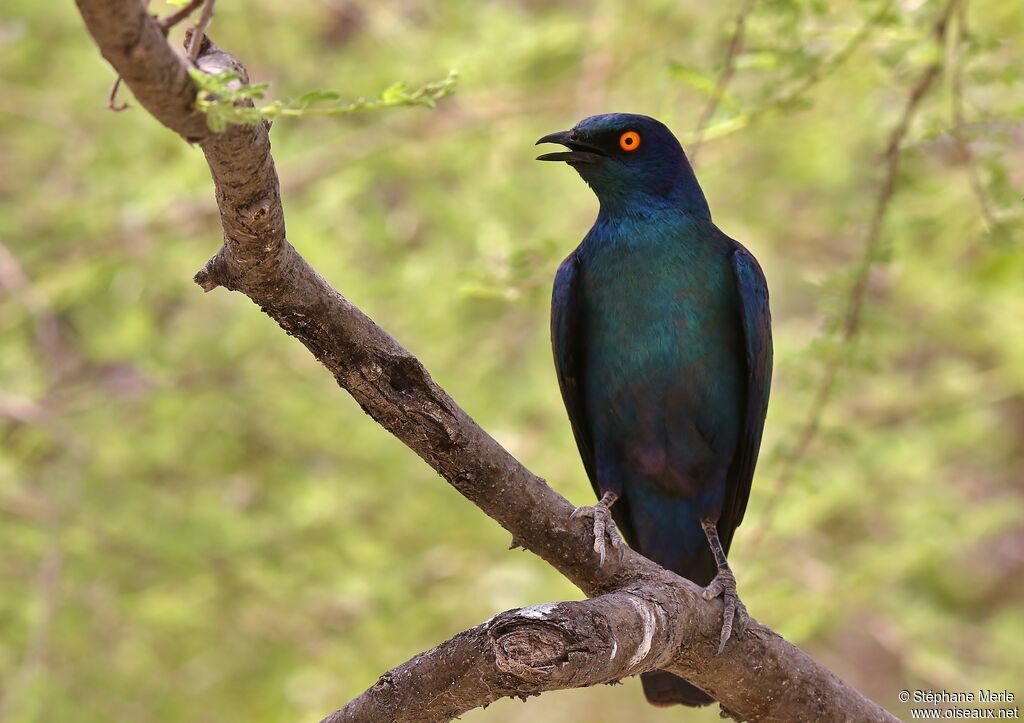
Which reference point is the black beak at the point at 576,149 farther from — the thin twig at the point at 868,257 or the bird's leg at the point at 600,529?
the bird's leg at the point at 600,529

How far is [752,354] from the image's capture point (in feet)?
14.3

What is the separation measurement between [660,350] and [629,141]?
0.82 meters

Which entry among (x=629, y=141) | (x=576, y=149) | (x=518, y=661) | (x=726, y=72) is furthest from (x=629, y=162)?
(x=518, y=661)

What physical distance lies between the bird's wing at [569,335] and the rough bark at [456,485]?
50.4 inches

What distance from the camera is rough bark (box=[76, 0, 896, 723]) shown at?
7.02 ft

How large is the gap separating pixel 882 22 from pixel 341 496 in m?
3.93

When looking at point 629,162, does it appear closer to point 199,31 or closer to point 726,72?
point 726,72

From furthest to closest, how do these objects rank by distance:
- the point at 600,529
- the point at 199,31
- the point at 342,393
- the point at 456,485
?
the point at 342,393, the point at 600,529, the point at 456,485, the point at 199,31

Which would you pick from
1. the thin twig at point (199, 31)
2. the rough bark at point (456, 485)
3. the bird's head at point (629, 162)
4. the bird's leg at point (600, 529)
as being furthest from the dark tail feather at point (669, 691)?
the thin twig at point (199, 31)

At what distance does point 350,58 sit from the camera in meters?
8.19

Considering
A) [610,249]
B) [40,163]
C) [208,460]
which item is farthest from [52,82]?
[610,249]

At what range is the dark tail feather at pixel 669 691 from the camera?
4.25 metres

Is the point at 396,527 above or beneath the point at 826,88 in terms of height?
beneath

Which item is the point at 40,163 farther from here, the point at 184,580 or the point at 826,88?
the point at 826,88
